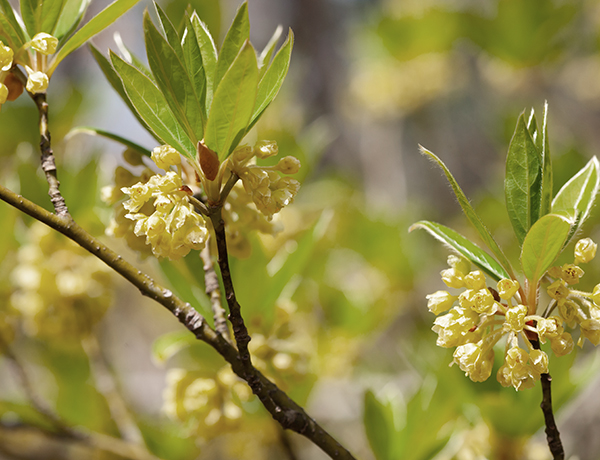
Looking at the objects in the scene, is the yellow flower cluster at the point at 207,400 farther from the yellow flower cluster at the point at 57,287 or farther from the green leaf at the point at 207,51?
the green leaf at the point at 207,51

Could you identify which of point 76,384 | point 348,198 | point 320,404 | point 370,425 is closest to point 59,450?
point 76,384

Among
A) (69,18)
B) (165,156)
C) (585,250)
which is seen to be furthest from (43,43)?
(585,250)

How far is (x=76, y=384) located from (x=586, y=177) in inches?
79.1

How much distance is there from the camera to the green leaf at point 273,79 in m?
0.82

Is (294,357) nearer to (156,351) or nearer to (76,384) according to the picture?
(156,351)

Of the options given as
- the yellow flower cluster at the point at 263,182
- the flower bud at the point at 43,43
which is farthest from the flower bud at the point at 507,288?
the flower bud at the point at 43,43

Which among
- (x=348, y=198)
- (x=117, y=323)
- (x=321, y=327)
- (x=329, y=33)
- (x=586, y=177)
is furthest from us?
(x=329, y=33)

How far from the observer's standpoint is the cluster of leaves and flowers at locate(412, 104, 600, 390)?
79cm

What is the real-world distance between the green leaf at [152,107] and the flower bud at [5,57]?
0.21m

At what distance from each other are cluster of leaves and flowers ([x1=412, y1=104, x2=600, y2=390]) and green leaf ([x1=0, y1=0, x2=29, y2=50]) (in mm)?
748

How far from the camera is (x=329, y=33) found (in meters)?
7.54

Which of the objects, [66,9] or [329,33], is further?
[329,33]

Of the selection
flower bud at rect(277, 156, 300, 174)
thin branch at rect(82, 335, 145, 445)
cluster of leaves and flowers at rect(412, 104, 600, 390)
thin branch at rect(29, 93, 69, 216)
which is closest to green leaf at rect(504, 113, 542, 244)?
cluster of leaves and flowers at rect(412, 104, 600, 390)

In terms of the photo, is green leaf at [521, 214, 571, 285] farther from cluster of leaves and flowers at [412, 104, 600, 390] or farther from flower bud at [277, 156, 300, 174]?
flower bud at [277, 156, 300, 174]
